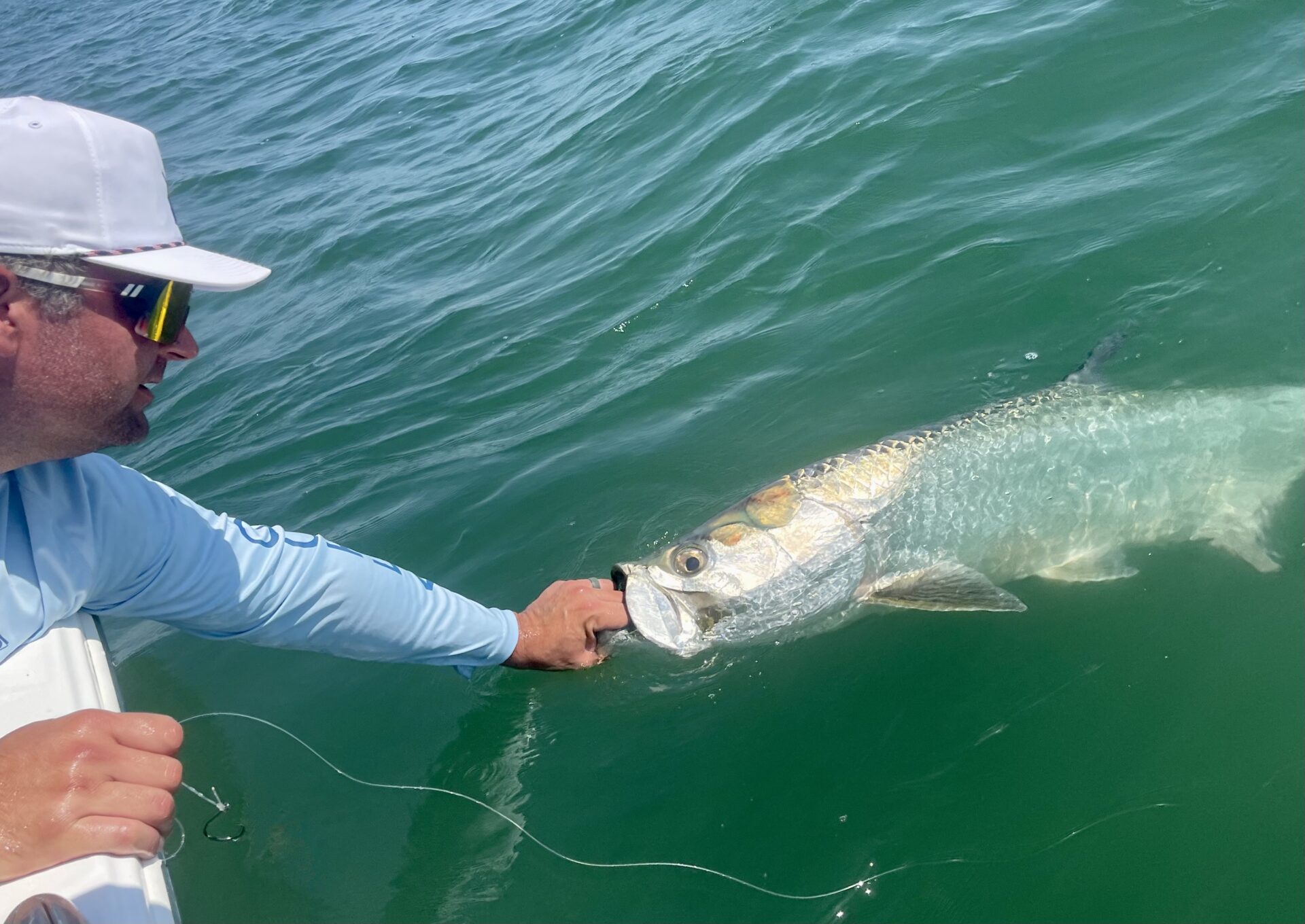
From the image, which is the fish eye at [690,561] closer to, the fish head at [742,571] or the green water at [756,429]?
the fish head at [742,571]

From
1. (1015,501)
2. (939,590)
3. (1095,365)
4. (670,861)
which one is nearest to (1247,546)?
(1015,501)

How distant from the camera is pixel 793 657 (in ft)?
13.9

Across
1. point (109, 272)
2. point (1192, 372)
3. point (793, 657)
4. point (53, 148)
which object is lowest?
point (793, 657)

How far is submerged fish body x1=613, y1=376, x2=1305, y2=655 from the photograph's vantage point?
13.7 feet

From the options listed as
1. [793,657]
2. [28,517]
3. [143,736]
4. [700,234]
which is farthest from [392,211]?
[143,736]

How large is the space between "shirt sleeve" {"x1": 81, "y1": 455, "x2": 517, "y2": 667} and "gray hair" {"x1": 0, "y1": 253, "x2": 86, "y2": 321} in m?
0.59

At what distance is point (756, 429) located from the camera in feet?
18.2

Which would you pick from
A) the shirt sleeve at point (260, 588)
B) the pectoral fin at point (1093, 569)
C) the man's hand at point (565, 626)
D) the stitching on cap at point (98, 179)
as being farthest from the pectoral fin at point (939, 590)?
the stitching on cap at point (98, 179)

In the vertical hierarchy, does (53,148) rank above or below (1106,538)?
above

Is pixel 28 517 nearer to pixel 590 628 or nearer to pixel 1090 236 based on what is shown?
pixel 590 628

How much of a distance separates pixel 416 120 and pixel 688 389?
7467 mm

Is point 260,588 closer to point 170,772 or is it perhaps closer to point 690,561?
point 170,772

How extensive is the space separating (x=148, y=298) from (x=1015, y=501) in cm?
350

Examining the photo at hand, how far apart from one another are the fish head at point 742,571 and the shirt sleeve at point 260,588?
64 centimetres
